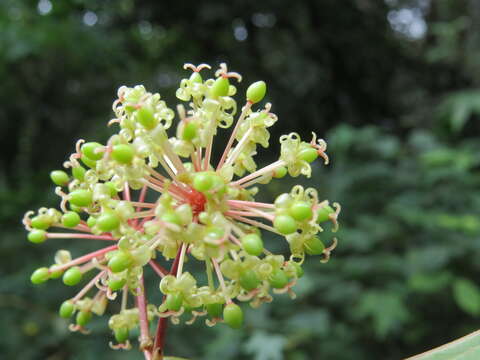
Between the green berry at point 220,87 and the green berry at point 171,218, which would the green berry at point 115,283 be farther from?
the green berry at point 220,87

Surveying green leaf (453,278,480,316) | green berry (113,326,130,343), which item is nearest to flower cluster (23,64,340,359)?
green berry (113,326,130,343)

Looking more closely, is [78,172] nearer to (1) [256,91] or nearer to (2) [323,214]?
(1) [256,91]

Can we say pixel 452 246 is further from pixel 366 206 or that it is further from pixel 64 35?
pixel 64 35

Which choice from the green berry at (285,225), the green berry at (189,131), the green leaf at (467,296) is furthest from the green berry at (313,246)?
the green leaf at (467,296)

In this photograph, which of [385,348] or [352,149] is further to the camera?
[352,149]

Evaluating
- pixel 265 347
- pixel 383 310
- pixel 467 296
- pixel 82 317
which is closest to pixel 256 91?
pixel 82 317

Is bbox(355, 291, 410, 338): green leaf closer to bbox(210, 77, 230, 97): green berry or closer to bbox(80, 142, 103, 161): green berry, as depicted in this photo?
bbox(210, 77, 230, 97): green berry

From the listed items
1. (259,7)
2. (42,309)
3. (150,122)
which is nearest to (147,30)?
(259,7)
